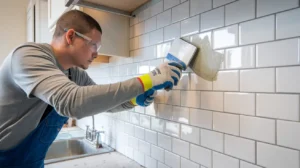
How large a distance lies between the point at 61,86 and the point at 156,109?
59 centimetres

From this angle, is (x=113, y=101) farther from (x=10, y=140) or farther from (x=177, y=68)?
(x=10, y=140)

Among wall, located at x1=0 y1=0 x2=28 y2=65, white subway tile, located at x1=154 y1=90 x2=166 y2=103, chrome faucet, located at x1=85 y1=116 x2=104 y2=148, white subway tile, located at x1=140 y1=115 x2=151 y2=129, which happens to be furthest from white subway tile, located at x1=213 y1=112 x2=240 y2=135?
wall, located at x1=0 y1=0 x2=28 y2=65

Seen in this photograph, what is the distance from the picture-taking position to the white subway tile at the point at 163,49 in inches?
39.9

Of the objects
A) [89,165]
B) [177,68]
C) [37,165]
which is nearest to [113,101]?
[177,68]

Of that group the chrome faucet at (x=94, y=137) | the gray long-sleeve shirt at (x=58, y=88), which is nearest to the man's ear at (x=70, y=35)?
the gray long-sleeve shirt at (x=58, y=88)

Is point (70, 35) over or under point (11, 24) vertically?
under

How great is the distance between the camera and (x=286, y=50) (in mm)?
593

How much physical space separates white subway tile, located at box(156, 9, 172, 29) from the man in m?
0.28

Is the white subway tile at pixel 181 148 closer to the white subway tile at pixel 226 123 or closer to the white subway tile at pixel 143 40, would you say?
the white subway tile at pixel 226 123

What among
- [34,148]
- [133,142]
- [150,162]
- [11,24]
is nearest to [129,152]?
[133,142]

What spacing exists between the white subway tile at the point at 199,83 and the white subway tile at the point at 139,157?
54 cm

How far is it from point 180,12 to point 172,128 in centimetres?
52

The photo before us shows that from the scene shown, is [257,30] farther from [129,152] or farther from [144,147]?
[129,152]

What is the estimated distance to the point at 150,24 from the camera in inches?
44.7
